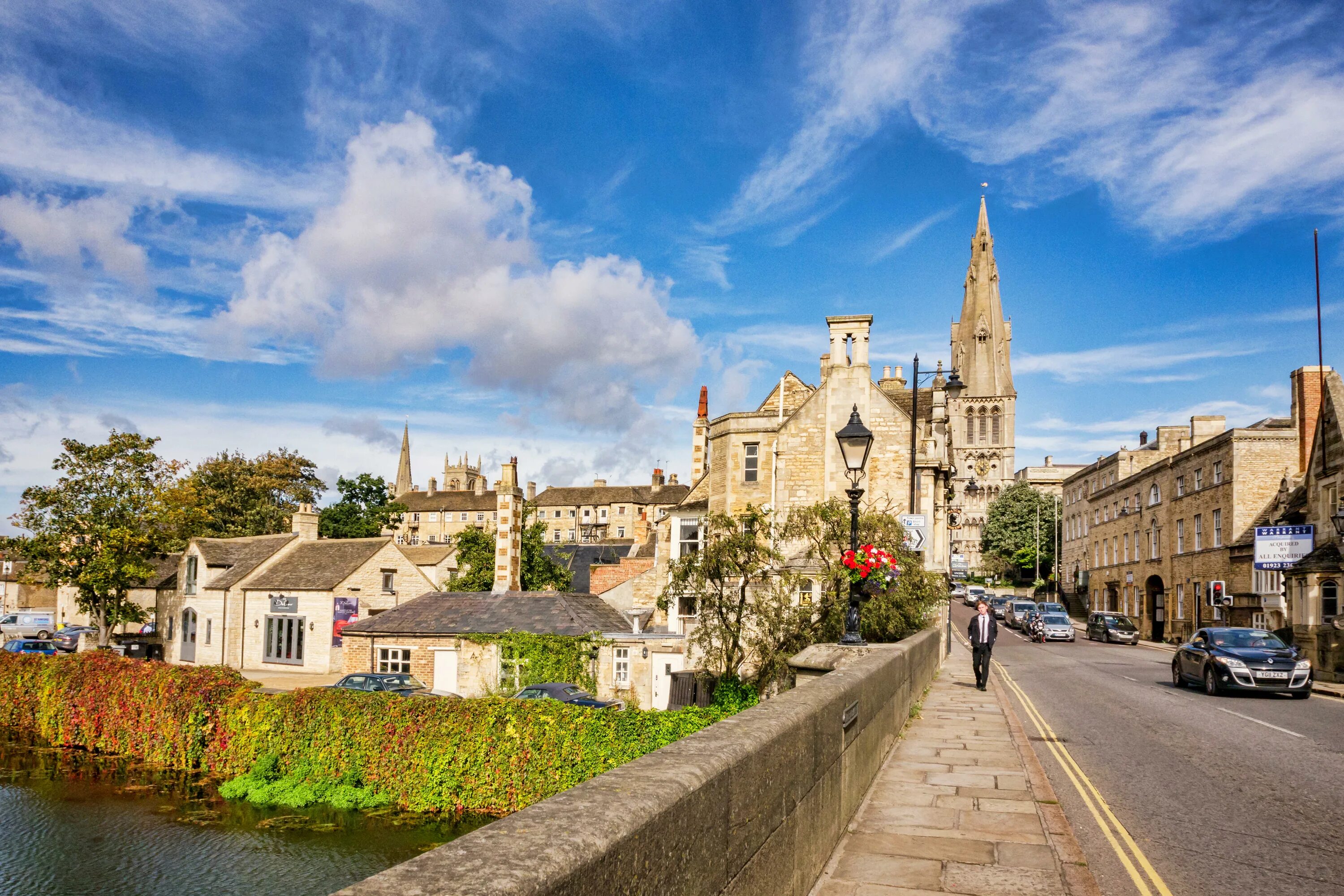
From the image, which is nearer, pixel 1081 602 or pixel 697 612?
pixel 697 612

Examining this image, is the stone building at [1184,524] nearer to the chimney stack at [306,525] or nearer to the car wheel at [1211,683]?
the car wheel at [1211,683]

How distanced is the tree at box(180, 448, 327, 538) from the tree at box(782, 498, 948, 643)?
55.9 meters

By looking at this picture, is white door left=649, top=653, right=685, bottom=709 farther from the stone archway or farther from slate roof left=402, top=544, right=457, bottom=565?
the stone archway

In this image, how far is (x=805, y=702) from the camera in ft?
20.5

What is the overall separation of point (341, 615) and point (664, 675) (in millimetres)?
19231

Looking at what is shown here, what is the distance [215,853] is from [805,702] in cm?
1733

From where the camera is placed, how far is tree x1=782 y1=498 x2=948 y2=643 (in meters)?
20.3

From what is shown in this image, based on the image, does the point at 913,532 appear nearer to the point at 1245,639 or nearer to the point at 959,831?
the point at 1245,639

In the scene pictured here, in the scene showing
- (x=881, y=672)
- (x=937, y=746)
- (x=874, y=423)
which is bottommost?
(x=937, y=746)

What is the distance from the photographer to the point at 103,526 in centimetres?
4347

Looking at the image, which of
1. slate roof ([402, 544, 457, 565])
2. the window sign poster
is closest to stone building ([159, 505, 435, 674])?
the window sign poster

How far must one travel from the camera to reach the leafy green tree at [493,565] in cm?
4622

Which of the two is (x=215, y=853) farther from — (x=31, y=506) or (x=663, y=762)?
(x=31, y=506)

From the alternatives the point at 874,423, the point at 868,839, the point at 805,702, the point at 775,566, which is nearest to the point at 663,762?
the point at 805,702
